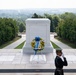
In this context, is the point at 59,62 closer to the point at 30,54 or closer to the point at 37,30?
the point at 30,54

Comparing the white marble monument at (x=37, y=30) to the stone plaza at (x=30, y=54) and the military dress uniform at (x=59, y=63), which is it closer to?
the stone plaza at (x=30, y=54)

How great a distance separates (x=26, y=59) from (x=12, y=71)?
7.24 feet

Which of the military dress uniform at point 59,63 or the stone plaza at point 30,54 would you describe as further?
the stone plaza at point 30,54

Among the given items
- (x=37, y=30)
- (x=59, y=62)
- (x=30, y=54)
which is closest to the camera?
(x=59, y=62)

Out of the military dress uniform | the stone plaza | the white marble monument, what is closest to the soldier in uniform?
the military dress uniform

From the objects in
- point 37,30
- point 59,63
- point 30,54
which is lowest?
point 30,54

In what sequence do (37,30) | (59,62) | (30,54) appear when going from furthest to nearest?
(37,30), (30,54), (59,62)

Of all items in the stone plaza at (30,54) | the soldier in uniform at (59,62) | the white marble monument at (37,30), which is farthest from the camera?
the white marble monument at (37,30)

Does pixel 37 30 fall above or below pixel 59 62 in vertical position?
below

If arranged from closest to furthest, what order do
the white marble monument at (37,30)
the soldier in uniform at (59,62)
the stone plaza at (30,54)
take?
the soldier in uniform at (59,62) → the stone plaza at (30,54) → the white marble monument at (37,30)

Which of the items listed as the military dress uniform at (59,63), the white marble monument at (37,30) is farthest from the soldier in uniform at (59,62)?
the white marble monument at (37,30)

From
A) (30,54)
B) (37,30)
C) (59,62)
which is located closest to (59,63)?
(59,62)

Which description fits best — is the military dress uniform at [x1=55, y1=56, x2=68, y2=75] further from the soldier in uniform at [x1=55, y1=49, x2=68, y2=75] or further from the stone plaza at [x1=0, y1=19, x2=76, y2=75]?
the stone plaza at [x1=0, y1=19, x2=76, y2=75]

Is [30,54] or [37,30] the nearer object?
[30,54]
